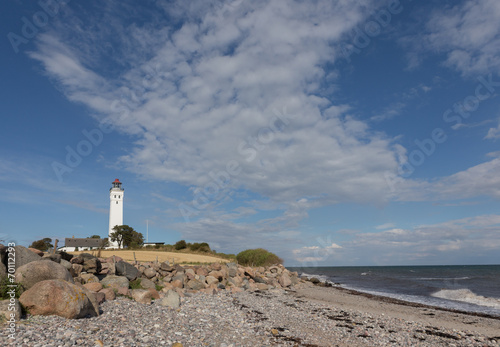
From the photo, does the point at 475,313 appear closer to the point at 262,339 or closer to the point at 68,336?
the point at 262,339

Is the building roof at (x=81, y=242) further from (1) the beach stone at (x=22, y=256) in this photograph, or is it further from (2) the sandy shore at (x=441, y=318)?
(2) the sandy shore at (x=441, y=318)

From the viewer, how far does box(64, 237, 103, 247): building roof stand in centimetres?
7158

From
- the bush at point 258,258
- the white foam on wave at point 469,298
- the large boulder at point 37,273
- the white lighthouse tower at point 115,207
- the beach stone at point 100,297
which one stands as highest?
the white lighthouse tower at point 115,207

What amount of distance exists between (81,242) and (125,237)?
11346mm

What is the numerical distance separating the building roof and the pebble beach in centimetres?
6207

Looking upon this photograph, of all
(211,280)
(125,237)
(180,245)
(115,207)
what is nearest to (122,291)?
(211,280)

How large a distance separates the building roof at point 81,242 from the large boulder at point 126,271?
186 feet

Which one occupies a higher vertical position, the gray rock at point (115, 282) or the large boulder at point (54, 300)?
the large boulder at point (54, 300)

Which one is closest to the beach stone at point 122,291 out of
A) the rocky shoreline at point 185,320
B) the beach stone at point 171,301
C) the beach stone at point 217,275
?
the rocky shoreline at point 185,320

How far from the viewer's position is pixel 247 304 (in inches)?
837

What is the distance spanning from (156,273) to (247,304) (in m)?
8.08

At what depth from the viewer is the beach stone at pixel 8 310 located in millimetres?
9607

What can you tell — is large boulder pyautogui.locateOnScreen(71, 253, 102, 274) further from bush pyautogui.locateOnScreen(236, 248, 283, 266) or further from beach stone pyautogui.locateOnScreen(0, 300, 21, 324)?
bush pyautogui.locateOnScreen(236, 248, 283, 266)

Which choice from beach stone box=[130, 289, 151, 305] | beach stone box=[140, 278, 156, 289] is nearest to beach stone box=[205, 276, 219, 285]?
beach stone box=[140, 278, 156, 289]
